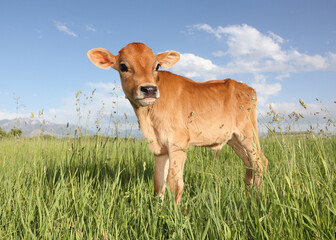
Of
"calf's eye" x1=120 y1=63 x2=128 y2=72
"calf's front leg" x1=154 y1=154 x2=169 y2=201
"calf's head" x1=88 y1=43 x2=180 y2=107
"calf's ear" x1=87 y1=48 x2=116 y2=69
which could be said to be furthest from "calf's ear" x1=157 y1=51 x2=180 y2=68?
"calf's front leg" x1=154 y1=154 x2=169 y2=201

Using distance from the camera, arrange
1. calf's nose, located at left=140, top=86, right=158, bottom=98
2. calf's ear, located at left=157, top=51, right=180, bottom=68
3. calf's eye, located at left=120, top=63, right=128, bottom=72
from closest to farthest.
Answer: calf's nose, located at left=140, top=86, right=158, bottom=98 → calf's eye, located at left=120, top=63, right=128, bottom=72 → calf's ear, located at left=157, top=51, right=180, bottom=68

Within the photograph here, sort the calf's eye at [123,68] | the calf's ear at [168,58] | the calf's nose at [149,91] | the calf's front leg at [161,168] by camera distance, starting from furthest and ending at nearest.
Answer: the calf's ear at [168,58] < the calf's front leg at [161,168] < the calf's eye at [123,68] < the calf's nose at [149,91]

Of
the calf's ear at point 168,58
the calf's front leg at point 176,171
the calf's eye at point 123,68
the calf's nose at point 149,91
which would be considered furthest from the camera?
the calf's ear at point 168,58

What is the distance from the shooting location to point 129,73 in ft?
15.4

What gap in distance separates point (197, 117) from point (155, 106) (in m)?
0.82

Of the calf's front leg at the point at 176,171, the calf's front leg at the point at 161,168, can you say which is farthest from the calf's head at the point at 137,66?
the calf's front leg at the point at 161,168

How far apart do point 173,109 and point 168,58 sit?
1.02 m

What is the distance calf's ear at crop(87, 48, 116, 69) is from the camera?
5.08 meters

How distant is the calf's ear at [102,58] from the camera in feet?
16.7

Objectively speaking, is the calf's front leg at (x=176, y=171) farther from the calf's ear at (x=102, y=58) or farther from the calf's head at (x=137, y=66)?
the calf's ear at (x=102, y=58)

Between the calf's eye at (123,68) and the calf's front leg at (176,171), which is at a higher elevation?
the calf's eye at (123,68)

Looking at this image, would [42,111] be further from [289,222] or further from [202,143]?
[289,222]

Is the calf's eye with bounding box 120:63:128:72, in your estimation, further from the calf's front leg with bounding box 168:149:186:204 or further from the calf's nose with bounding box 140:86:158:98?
the calf's front leg with bounding box 168:149:186:204

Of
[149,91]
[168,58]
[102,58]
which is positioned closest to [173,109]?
[149,91]
